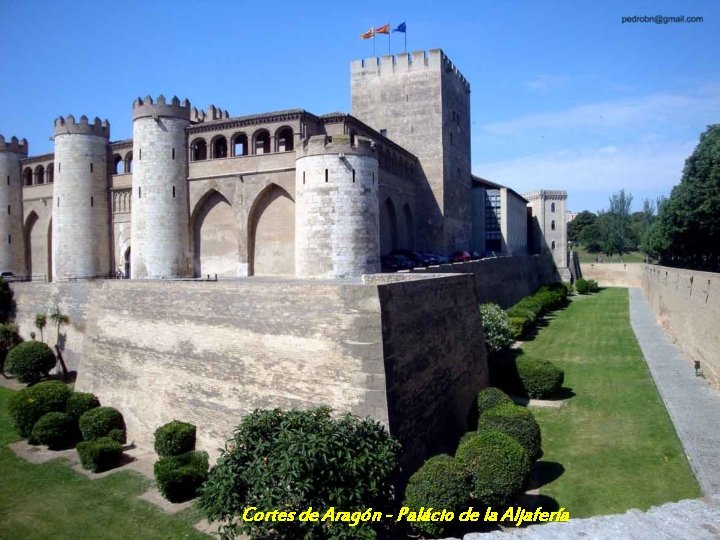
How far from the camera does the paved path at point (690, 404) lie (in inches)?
455

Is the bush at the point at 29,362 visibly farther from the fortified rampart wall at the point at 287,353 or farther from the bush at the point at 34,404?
the bush at the point at 34,404

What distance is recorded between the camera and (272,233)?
2480 cm

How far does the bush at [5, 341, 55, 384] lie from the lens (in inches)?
854

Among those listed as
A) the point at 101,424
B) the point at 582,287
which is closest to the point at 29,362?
the point at 101,424

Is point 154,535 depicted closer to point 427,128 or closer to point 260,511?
point 260,511

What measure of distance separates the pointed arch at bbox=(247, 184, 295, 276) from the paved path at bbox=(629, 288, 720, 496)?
15112 mm

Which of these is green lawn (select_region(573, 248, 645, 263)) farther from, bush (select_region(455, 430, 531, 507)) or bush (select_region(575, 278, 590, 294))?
bush (select_region(455, 430, 531, 507))

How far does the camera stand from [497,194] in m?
41.3

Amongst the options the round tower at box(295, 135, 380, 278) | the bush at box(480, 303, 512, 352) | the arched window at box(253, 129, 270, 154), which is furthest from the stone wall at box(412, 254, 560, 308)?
the arched window at box(253, 129, 270, 154)

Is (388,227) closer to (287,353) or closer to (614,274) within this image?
(287,353)

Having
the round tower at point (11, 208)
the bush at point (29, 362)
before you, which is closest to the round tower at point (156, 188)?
the bush at point (29, 362)

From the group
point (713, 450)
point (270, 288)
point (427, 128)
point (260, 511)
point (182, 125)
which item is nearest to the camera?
point (260, 511)

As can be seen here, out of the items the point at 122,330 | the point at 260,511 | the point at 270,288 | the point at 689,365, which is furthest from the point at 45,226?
the point at 689,365

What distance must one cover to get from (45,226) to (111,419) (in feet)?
69.6
